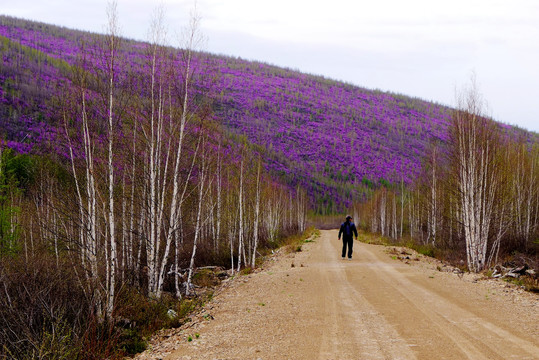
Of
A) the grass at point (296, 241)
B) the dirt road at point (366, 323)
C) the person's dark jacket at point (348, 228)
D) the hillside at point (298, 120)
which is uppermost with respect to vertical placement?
the hillside at point (298, 120)

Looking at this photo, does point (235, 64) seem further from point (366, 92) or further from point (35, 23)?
point (35, 23)

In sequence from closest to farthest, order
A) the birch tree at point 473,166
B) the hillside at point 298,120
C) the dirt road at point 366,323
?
the dirt road at point 366,323 → the birch tree at point 473,166 → the hillside at point 298,120

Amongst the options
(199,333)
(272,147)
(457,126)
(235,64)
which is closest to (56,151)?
(199,333)

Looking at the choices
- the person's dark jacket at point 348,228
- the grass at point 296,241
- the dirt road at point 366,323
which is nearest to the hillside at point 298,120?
the grass at point 296,241

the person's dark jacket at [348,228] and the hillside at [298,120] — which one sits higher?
the hillside at [298,120]

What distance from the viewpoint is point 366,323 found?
9.18 metres

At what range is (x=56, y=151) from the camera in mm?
13148

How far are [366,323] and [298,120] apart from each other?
138385 mm

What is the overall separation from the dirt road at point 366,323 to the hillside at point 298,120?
66.2 meters

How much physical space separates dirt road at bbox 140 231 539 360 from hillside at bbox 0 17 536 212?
6623cm

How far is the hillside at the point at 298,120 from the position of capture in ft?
295

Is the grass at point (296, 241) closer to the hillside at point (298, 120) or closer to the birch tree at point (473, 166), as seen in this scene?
the birch tree at point (473, 166)

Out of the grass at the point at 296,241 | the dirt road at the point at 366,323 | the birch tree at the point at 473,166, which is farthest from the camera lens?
the grass at the point at 296,241

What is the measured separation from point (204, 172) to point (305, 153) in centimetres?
10654
